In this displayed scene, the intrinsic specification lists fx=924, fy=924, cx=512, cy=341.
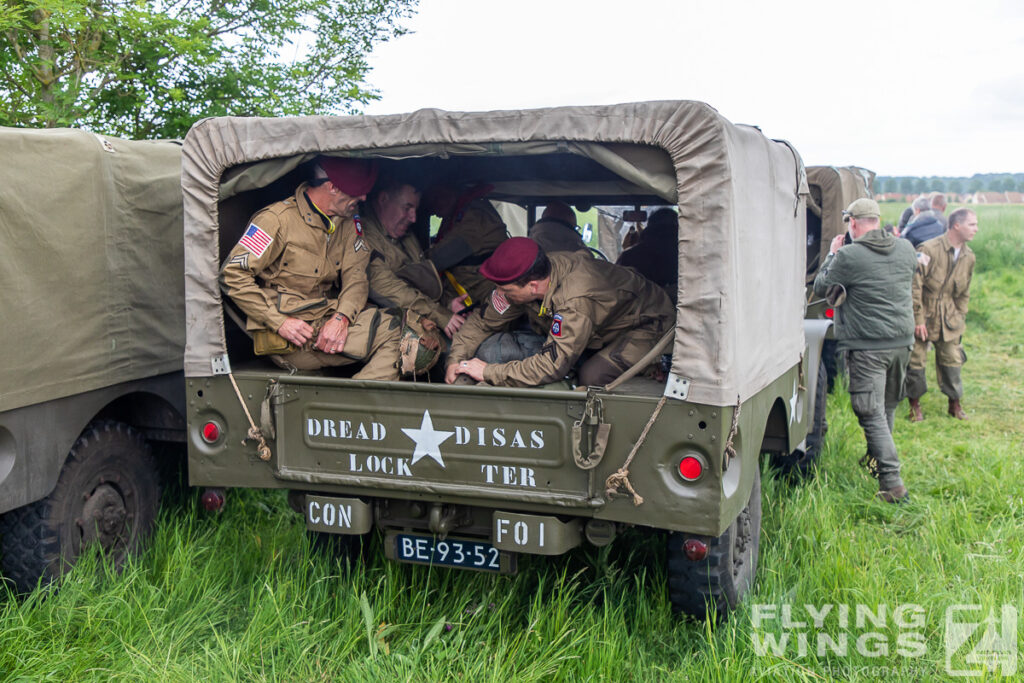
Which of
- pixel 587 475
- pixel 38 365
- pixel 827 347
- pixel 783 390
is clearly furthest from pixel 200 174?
pixel 827 347

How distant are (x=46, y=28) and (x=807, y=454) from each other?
209 inches

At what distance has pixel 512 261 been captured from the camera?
12.0ft

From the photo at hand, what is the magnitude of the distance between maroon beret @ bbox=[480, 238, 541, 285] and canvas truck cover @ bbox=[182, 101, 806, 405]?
0.53m

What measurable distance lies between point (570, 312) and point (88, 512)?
223 cm

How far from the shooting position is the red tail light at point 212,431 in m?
3.68

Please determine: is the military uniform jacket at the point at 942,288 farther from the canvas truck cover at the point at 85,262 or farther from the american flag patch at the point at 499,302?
the canvas truck cover at the point at 85,262

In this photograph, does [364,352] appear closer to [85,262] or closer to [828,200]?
[85,262]

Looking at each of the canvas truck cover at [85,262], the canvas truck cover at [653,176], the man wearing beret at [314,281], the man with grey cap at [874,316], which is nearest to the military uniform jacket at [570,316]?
the man wearing beret at [314,281]

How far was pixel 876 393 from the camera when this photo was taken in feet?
17.8

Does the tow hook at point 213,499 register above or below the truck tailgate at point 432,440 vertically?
below

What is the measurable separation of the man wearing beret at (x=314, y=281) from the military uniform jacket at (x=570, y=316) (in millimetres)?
389

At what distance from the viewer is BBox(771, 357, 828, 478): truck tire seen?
5551 millimetres

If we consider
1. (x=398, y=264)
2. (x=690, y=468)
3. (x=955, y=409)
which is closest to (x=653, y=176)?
(x=690, y=468)

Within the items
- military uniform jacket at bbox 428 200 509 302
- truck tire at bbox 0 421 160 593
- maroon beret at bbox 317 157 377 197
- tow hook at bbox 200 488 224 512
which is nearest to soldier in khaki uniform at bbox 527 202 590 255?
military uniform jacket at bbox 428 200 509 302
